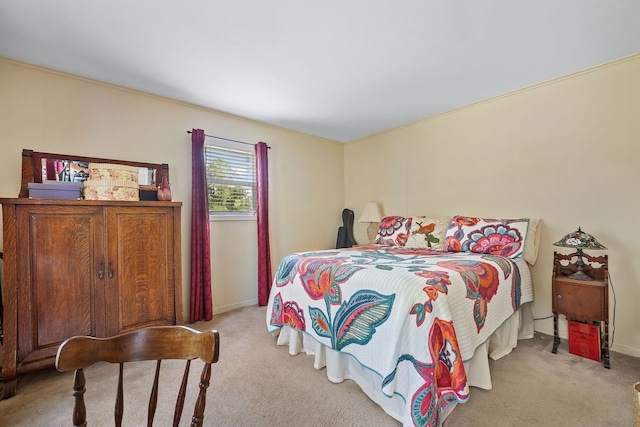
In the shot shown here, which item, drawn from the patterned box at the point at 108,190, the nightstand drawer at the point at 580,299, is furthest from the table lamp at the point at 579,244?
the patterned box at the point at 108,190

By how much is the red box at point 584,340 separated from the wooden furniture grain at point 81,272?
318cm

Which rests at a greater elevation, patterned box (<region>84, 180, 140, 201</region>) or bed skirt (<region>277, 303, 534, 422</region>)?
patterned box (<region>84, 180, 140, 201</region>)

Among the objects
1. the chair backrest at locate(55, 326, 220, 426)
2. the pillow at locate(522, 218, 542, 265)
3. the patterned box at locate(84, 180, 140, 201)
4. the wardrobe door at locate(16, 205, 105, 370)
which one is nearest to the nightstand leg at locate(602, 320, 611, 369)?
the pillow at locate(522, 218, 542, 265)

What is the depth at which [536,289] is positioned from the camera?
2.68m

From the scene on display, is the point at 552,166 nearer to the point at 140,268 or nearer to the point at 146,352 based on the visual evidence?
the point at 146,352

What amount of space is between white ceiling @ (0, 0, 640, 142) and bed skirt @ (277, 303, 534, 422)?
207 centimetres

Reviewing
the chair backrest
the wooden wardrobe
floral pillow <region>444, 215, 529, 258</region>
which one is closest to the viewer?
the chair backrest

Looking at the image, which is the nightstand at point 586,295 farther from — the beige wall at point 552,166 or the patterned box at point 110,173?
the patterned box at point 110,173

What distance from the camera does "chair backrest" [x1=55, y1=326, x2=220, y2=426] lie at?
75cm

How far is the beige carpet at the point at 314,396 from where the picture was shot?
4.95 feet

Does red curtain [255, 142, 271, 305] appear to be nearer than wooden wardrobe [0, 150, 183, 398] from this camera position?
No

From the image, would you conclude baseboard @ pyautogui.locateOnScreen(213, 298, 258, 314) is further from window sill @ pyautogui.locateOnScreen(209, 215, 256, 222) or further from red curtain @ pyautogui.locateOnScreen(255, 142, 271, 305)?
window sill @ pyautogui.locateOnScreen(209, 215, 256, 222)

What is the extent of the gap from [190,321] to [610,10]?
163 inches

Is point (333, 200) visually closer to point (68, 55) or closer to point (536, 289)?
point (536, 289)
